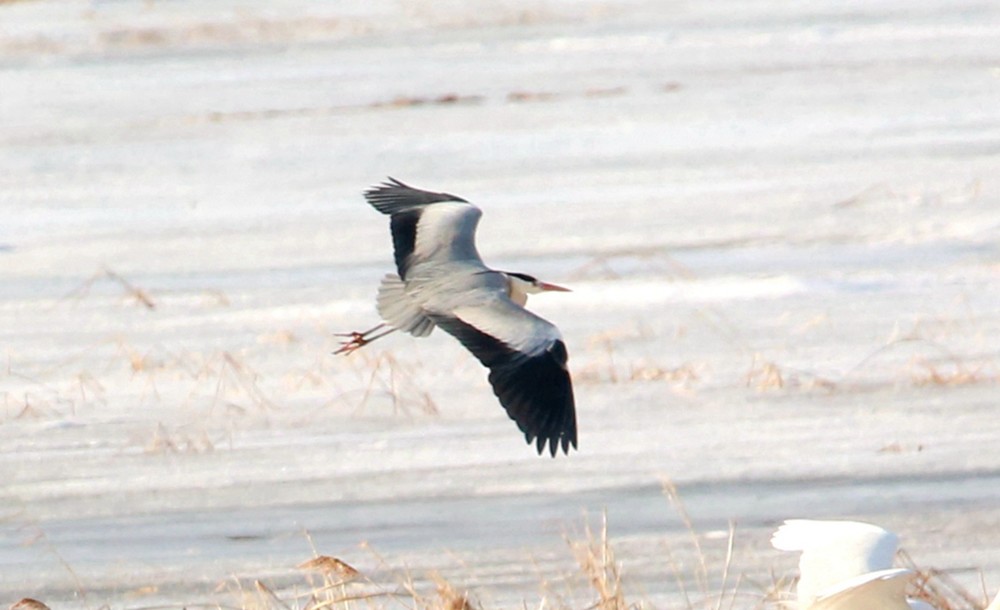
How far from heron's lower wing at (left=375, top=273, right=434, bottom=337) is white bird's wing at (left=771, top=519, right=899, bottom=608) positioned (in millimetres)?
1078

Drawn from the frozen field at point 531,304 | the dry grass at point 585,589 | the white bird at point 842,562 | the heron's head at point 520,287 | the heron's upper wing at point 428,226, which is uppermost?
the heron's upper wing at point 428,226

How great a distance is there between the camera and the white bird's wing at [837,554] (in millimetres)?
3162

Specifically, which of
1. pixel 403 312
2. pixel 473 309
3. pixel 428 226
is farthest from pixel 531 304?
pixel 473 309

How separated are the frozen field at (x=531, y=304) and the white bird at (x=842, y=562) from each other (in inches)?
33.6

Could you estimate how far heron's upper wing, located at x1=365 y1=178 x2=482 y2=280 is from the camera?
14.3 ft

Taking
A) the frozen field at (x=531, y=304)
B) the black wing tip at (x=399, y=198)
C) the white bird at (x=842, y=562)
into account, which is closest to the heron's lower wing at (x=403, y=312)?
the black wing tip at (x=399, y=198)

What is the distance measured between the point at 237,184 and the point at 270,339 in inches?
163

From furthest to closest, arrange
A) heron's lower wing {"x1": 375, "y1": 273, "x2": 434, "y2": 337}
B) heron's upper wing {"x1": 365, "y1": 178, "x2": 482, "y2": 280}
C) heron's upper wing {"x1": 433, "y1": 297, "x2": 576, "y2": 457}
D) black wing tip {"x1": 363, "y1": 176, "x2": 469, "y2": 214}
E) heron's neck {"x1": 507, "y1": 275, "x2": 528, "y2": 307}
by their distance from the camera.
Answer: black wing tip {"x1": 363, "y1": 176, "x2": 469, "y2": 214} → heron's upper wing {"x1": 365, "y1": 178, "x2": 482, "y2": 280} → heron's neck {"x1": 507, "y1": 275, "x2": 528, "y2": 307} → heron's lower wing {"x1": 375, "y1": 273, "x2": 434, "y2": 337} → heron's upper wing {"x1": 433, "y1": 297, "x2": 576, "y2": 457}

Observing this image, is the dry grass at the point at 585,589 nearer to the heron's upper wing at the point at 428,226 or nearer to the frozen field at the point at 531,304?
the frozen field at the point at 531,304

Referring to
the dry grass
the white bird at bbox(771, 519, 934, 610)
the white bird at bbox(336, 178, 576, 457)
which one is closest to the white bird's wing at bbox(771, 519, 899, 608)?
the white bird at bbox(771, 519, 934, 610)

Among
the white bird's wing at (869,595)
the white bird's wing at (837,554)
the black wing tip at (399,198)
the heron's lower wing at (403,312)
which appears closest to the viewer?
the white bird's wing at (869,595)

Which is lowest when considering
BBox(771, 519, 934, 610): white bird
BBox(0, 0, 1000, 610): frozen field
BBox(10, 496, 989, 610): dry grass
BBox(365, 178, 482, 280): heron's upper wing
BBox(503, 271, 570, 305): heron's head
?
BBox(0, 0, 1000, 610): frozen field

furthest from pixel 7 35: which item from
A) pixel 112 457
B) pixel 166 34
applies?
A: pixel 112 457

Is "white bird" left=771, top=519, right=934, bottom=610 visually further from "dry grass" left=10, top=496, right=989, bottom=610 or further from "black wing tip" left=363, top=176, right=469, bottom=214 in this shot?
"black wing tip" left=363, top=176, right=469, bottom=214
